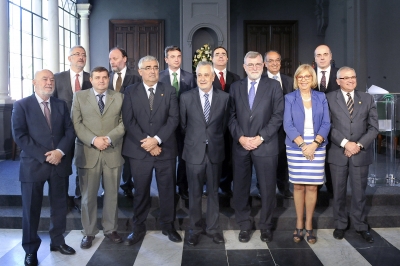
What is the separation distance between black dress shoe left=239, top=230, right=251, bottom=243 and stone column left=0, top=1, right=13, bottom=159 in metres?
4.78

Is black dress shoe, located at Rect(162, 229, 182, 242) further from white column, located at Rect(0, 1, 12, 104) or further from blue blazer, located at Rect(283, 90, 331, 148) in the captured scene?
white column, located at Rect(0, 1, 12, 104)

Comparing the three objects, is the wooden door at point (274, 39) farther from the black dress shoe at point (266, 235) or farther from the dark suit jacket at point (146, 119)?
the black dress shoe at point (266, 235)

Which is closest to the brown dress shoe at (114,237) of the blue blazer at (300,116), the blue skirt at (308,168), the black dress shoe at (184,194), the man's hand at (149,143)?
the man's hand at (149,143)

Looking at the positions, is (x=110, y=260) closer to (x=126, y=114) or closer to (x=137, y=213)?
(x=137, y=213)

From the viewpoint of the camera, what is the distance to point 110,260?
3189mm

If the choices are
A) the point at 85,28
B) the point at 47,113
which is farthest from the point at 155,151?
the point at 85,28

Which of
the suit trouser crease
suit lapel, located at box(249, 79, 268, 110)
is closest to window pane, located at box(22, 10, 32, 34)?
the suit trouser crease

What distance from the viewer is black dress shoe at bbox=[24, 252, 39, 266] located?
310 cm

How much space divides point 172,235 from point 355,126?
1.88m

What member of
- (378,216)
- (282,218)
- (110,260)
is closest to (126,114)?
(110,260)

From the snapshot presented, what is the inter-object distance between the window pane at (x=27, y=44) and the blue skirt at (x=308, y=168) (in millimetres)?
6583

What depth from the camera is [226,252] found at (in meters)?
3.36

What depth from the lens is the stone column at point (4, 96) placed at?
673 centimetres

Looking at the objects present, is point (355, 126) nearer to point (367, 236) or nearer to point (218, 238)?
point (367, 236)
